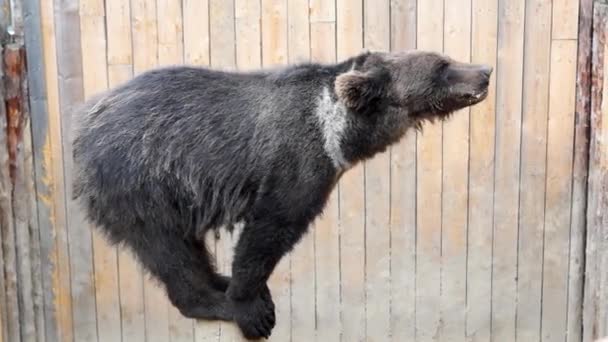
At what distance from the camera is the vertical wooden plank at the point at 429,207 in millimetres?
4953

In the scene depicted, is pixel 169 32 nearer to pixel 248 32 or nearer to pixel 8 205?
pixel 248 32

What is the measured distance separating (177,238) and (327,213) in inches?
84.9

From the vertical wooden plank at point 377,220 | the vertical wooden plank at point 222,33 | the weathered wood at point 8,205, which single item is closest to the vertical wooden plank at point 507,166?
the vertical wooden plank at point 377,220

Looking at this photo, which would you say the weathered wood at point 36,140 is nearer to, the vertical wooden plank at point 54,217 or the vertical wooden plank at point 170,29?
the vertical wooden plank at point 54,217

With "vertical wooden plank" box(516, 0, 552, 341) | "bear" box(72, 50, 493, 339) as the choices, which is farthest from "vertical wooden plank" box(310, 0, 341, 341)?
"bear" box(72, 50, 493, 339)

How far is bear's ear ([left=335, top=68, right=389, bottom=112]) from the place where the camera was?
2.95 metres

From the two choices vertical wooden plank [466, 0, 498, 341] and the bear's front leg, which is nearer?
the bear's front leg

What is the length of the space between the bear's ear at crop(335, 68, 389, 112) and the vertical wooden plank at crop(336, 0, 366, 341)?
1.94 m

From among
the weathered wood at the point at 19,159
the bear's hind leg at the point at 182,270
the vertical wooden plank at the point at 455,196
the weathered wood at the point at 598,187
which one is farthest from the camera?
the weathered wood at the point at 19,159

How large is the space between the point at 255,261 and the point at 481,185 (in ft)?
8.02

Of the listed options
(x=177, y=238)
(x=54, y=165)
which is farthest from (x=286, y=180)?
(x=54, y=165)

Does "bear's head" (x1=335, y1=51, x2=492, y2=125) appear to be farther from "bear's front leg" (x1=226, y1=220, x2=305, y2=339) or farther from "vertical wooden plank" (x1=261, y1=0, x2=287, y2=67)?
"vertical wooden plank" (x1=261, y1=0, x2=287, y2=67)

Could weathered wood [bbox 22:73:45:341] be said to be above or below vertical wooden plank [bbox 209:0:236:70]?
below

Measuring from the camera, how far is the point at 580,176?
5.04 metres
